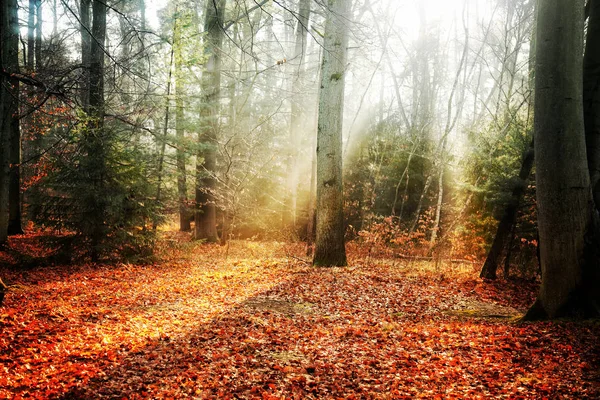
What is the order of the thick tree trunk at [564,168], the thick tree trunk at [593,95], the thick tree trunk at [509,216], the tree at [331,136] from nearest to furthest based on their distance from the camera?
1. the thick tree trunk at [564,168]
2. the thick tree trunk at [593,95]
3. the thick tree trunk at [509,216]
4. the tree at [331,136]

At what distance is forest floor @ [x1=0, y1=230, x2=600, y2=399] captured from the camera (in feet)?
11.9

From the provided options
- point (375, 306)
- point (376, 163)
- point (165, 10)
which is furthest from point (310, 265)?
point (165, 10)

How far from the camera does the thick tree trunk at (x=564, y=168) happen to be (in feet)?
15.0

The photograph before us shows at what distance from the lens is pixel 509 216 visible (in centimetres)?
902

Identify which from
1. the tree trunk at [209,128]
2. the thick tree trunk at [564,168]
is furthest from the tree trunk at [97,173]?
the thick tree trunk at [564,168]

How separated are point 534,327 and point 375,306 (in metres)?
2.73

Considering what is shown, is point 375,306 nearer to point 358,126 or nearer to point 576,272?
point 576,272

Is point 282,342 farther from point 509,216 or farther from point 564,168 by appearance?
point 509,216

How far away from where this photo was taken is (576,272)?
461 centimetres

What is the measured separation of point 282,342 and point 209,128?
435 inches

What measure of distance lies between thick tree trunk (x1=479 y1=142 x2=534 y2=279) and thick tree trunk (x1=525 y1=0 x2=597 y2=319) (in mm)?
4325

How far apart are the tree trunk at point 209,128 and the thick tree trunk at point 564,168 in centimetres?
1104

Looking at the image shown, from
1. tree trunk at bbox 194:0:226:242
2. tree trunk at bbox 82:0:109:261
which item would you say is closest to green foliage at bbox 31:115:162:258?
tree trunk at bbox 82:0:109:261

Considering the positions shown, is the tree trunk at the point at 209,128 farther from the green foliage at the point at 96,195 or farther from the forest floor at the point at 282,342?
the forest floor at the point at 282,342
